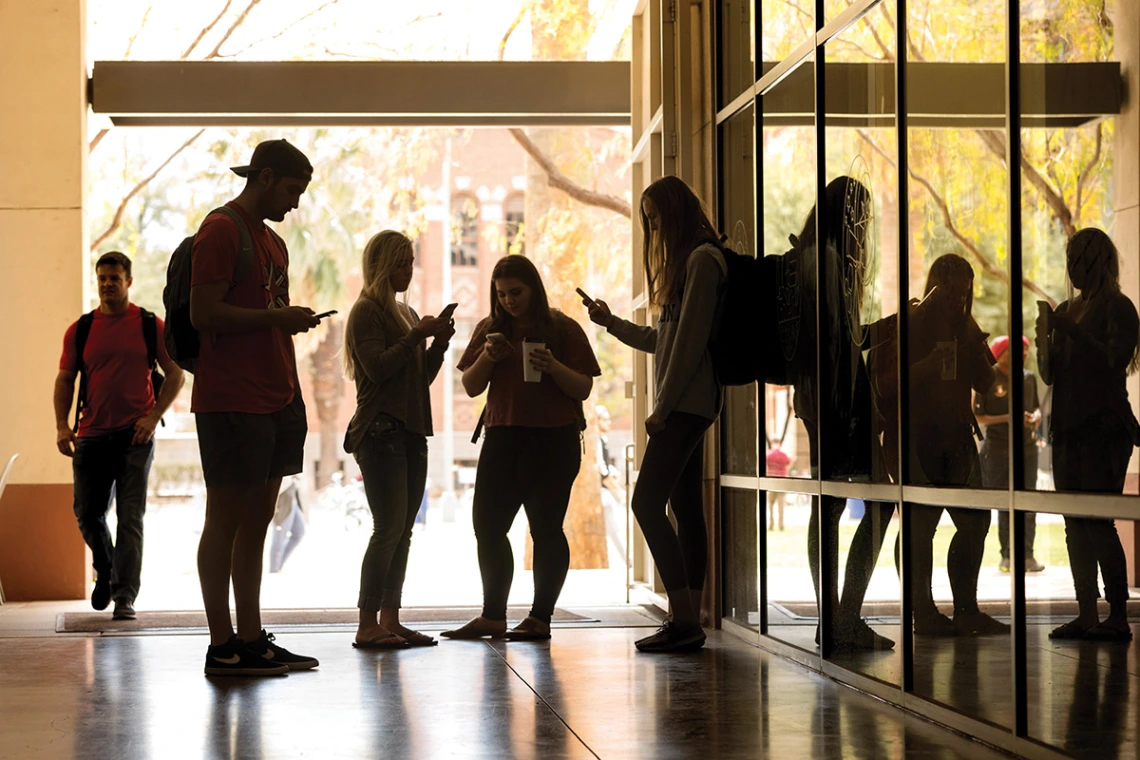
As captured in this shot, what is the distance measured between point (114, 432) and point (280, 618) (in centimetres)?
128

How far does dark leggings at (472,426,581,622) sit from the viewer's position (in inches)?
239

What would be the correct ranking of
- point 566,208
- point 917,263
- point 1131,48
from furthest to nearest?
point 566,208, point 917,263, point 1131,48

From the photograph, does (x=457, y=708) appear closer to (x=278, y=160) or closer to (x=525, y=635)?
(x=525, y=635)

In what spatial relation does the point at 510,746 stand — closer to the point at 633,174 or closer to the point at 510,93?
the point at 633,174

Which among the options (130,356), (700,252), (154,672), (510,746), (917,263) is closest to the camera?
(510,746)

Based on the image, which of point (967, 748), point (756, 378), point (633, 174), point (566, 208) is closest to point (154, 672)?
point (756, 378)

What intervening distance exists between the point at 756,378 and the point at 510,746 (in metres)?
2.32

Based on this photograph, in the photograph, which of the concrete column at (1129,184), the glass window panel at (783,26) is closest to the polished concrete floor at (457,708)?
the concrete column at (1129,184)

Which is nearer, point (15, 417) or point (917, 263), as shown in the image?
point (917, 263)

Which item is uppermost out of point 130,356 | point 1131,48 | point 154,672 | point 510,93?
point 510,93

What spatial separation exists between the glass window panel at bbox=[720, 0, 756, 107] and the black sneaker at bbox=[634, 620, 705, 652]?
A: 2.32 meters

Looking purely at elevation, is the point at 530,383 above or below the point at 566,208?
below

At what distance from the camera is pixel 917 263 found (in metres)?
4.26

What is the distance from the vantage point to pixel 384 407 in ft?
18.9
